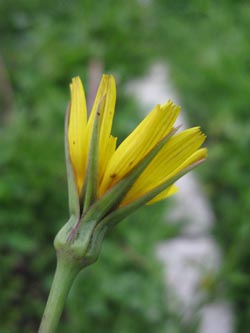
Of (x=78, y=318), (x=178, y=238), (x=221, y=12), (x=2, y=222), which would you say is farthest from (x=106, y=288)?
(x=221, y=12)

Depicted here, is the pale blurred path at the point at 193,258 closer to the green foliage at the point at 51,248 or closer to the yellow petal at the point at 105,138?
the green foliage at the point at 51,248

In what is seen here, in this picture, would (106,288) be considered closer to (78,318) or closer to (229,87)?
(78,318)

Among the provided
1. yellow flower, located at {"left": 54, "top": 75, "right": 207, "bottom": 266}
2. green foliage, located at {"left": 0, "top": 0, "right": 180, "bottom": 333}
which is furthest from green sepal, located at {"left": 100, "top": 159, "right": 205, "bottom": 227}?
green foliage, located at {"left": 0, "top": 0, "right": 180, "bottom": 333}

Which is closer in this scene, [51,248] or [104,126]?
[104,126]

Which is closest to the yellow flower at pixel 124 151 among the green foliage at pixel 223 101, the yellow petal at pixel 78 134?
the yellow petal at pixel 78 134

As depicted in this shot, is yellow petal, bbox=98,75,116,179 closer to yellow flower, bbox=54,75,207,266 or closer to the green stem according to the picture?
yellow flower, bbox=54,75,207,266

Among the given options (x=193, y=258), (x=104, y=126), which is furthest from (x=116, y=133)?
(x=104, y=126)

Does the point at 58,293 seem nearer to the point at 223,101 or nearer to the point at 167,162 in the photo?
the point at 167,162
